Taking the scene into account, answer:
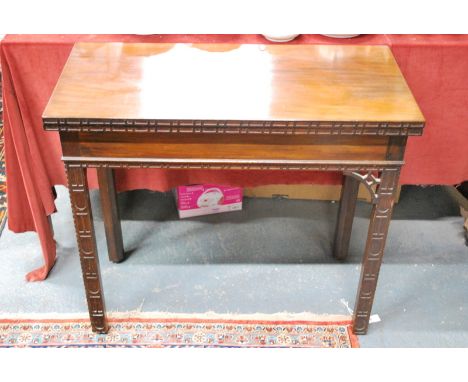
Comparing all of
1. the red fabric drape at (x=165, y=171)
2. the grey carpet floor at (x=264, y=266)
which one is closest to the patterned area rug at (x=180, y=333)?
the grey carpet floor at (x=264, y=266)

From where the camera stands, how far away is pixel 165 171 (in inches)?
75.0

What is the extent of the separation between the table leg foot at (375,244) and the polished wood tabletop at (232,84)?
194 millimetres

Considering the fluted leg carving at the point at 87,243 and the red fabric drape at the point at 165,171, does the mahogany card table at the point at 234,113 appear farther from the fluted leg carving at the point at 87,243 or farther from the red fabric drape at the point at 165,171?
the red fabric drape at the point at 165,171

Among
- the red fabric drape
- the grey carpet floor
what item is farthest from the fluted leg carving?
the red fabric drape

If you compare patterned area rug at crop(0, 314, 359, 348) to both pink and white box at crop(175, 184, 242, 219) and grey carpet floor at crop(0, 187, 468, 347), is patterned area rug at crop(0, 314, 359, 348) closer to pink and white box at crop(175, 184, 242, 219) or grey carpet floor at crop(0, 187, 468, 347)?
grey carpet floor at crop(0, 187, 468, 347)

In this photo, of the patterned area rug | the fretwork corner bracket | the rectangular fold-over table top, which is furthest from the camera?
the patterned area rug

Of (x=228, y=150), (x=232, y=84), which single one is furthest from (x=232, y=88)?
(x=228, y=150)

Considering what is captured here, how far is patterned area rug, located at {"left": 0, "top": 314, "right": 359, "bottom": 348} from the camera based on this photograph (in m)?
1.78

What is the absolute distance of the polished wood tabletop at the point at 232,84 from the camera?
52.8 inches

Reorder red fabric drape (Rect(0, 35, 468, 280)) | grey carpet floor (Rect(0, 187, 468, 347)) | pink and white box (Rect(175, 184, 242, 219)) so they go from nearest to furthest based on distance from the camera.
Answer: red fabric drape (Rect(0, 35, 468, 280)) → grey carpet floor (Rect(0, 187, 468, 347)) → pink and white box (Rect(175, 184, 242, 219))

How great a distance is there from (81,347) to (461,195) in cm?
150

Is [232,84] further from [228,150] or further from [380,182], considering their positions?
[380,182]

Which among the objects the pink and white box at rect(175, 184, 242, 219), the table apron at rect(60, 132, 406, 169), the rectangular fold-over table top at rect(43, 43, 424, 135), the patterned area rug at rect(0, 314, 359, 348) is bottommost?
the patterned area rug at rect(0, 314, 359, 348)
